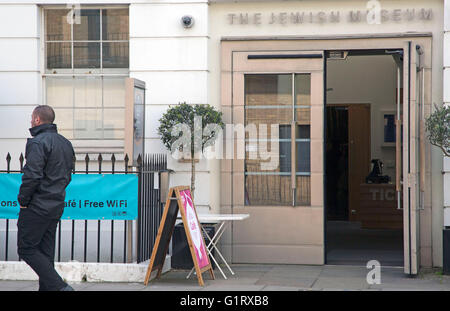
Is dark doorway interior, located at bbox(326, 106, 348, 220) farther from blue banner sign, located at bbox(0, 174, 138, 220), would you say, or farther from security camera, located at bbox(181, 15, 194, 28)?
blue banner sign, located at bbox(0, 174, 138, 220)

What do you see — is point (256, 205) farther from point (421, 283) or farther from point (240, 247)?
point (421, 283)

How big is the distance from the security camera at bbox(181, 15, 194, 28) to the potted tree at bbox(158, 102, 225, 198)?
1.13 m

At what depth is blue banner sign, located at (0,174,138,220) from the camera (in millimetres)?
8805

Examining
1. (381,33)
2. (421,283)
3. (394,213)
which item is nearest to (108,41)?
(381,33)

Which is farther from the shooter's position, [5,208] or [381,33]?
[381,33]

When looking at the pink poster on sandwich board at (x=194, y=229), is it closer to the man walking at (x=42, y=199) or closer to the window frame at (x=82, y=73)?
the man walking at (x=42, y=199)

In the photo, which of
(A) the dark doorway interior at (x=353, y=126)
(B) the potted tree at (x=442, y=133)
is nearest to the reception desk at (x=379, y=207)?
(A) the dark doorway interior at (x=353, y=126)

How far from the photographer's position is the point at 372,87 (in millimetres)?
15828

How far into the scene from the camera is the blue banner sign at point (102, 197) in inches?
347

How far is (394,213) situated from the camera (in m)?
14.1

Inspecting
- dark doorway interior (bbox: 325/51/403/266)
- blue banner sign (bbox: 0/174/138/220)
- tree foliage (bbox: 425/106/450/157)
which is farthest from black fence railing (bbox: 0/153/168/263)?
dark doorway interior (bbox: 325/51/403/266)

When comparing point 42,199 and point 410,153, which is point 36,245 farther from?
point 410,153

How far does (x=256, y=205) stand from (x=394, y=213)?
194 inches

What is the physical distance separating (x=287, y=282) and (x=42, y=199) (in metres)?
3.17
